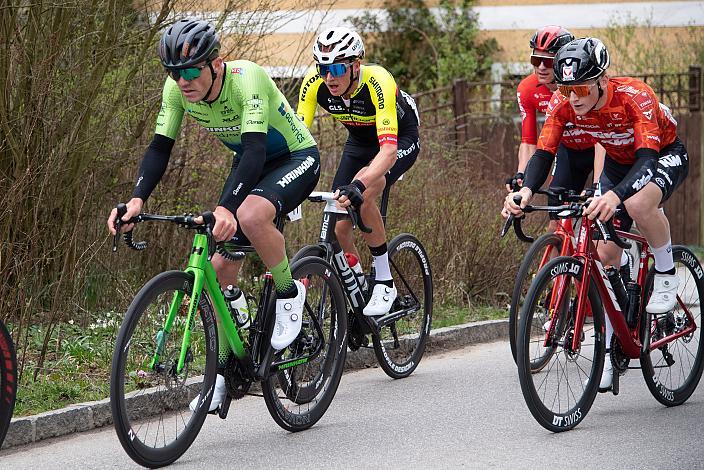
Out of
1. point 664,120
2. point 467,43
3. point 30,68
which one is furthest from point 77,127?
point 467,43

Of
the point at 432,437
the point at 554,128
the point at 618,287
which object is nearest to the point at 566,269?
the point at 618,287

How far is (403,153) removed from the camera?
8.80 m

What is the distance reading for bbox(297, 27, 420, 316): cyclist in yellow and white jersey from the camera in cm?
805

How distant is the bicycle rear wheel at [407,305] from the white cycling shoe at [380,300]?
241 millimetres

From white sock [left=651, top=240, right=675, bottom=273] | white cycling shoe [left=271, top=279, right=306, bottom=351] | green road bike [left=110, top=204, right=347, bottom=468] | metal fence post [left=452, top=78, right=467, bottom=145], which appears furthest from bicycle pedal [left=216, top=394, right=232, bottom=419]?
metal fence post [left=452, top=78, right=467, bottom=145]

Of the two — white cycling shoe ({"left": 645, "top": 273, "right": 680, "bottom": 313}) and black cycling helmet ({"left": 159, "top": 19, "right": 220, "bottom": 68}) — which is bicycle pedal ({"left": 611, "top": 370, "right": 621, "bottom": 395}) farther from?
black cycling helmet ({"left": 159, "top": 19, "right": 220, "bottom": 68})

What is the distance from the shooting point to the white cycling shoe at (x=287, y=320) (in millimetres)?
6781

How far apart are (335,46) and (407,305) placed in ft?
6.39

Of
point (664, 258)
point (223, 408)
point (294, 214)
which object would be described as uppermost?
point (294, 214)

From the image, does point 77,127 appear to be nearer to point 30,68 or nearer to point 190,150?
point 30,68

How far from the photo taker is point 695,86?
1873cm

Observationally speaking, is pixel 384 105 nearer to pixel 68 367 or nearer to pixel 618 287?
pixel 618 287

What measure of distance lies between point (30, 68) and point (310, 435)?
3.87 metres

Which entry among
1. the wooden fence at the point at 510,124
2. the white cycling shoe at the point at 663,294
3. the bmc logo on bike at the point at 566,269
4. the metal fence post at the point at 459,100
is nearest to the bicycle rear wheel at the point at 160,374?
the bmc logo on bike at the point at 566,269
